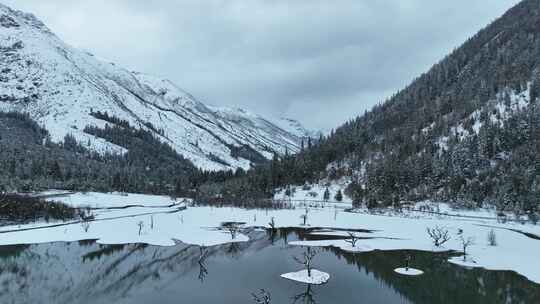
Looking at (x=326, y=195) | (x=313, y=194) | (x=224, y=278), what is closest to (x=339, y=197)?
(x=326, y=195)

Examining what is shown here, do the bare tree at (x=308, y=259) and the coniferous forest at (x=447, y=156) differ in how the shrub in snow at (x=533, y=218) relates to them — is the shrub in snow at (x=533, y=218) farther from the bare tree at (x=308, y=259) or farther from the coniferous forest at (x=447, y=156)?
the bare tree at (x=308, y=259)

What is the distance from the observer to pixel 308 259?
43.7 m

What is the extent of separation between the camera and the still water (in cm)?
3775

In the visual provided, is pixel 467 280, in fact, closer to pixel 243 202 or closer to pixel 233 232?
pixel 233 232

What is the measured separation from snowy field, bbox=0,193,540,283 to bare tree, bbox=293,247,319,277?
594 cm

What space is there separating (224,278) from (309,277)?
26.7ft

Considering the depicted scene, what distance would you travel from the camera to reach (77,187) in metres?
157

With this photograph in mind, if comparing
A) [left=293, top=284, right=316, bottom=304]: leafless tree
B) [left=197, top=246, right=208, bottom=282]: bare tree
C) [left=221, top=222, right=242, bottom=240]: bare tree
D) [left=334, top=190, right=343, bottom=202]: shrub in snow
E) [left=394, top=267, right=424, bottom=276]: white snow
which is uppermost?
[left=334, top=190, right=343, bottom=202]: shrub in snow

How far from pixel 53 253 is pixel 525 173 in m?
101

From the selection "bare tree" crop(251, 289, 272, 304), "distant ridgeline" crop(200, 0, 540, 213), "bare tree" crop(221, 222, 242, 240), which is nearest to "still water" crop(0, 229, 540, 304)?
"bare tree" crop(251, 289, 272, 304)

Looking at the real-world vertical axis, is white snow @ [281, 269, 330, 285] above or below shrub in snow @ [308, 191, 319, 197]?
below

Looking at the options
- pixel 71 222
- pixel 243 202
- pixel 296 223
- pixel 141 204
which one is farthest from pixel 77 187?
pixel 296 223

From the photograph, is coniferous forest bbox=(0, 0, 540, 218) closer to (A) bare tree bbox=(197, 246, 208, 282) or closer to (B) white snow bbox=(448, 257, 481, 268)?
(B) white snow bbox=(448, 257, 481, 268)

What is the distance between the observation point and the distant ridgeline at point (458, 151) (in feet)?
376
